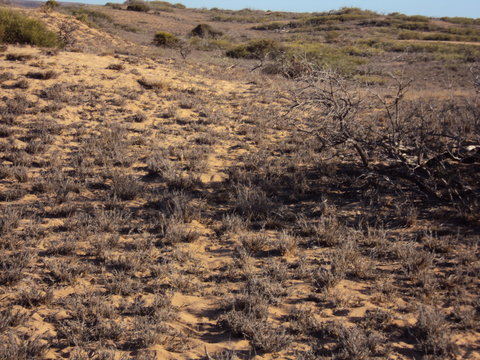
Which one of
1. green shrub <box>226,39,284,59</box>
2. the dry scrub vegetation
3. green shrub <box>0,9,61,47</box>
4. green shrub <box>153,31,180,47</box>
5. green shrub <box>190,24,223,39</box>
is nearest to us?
the dry scrub vegetation

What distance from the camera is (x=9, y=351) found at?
2.82 metres

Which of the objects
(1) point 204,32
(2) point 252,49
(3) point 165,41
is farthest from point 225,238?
(1) point 204,32

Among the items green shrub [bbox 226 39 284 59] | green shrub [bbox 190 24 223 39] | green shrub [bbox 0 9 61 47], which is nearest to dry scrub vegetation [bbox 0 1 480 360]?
green shrub [bbox 0 9 61 47]

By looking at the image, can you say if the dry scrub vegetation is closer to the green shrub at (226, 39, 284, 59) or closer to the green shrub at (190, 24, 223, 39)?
the green shrub at (226, 39, 284, 59)

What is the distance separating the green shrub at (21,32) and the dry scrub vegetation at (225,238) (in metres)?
5.14

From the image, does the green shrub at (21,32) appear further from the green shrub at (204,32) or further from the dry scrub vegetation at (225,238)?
the green shrub at (204,32)

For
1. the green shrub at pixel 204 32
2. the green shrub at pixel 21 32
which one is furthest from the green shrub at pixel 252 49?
the green shrub at pixel 21 32

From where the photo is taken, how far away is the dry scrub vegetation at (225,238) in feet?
10.5

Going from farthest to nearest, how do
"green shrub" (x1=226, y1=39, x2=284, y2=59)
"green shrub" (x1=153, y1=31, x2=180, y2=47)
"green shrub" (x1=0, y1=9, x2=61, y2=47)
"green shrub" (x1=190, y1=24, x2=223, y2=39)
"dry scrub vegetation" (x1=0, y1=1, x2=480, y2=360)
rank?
"green shrub" (x1=190, y1=24, x2=223, y2=39) < "green shrub" (x1=153, y1=31, x2=180, y2=47) < "green shrub" (x1=226, y1=39, x2=284, y2=59) < "green shrub" (x1=0, y1=9, x2=61, y2=47) < "dry scrub vegetation" (x1=0, y1=1, x2=480, y2=360)

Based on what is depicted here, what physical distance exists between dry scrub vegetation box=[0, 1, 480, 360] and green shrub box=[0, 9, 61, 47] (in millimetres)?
5143

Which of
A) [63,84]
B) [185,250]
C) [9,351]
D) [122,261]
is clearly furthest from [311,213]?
[63,84]

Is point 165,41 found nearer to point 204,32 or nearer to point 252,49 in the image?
point 252,49

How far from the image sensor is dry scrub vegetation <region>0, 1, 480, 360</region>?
127 inches

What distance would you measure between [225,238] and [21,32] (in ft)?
42.1
